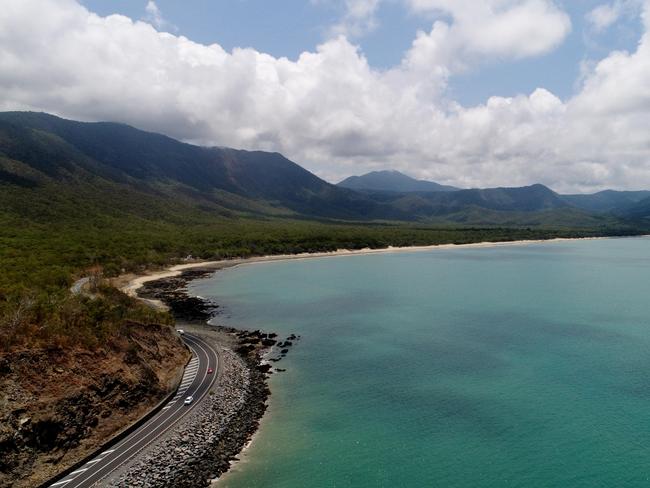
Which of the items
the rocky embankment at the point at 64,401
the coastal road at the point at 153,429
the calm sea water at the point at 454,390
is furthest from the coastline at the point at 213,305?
the rocky embankment at the point at 64,401

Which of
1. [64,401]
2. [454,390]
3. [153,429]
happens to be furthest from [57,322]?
[454,390]

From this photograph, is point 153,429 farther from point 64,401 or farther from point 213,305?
point 213,305

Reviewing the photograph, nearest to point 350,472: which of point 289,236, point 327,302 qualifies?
point 327,302

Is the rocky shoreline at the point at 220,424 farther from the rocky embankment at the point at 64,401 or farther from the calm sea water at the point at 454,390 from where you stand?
the rocky embankment at the point at 64,401

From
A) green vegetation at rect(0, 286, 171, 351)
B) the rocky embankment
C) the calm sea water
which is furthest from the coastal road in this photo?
green vegetation at rect(0, 286, 171, 351)

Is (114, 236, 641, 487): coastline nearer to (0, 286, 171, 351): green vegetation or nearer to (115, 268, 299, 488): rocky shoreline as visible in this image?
(115, 268, 299, 488): rocky shoreline

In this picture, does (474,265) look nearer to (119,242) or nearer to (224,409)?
(119,242)
